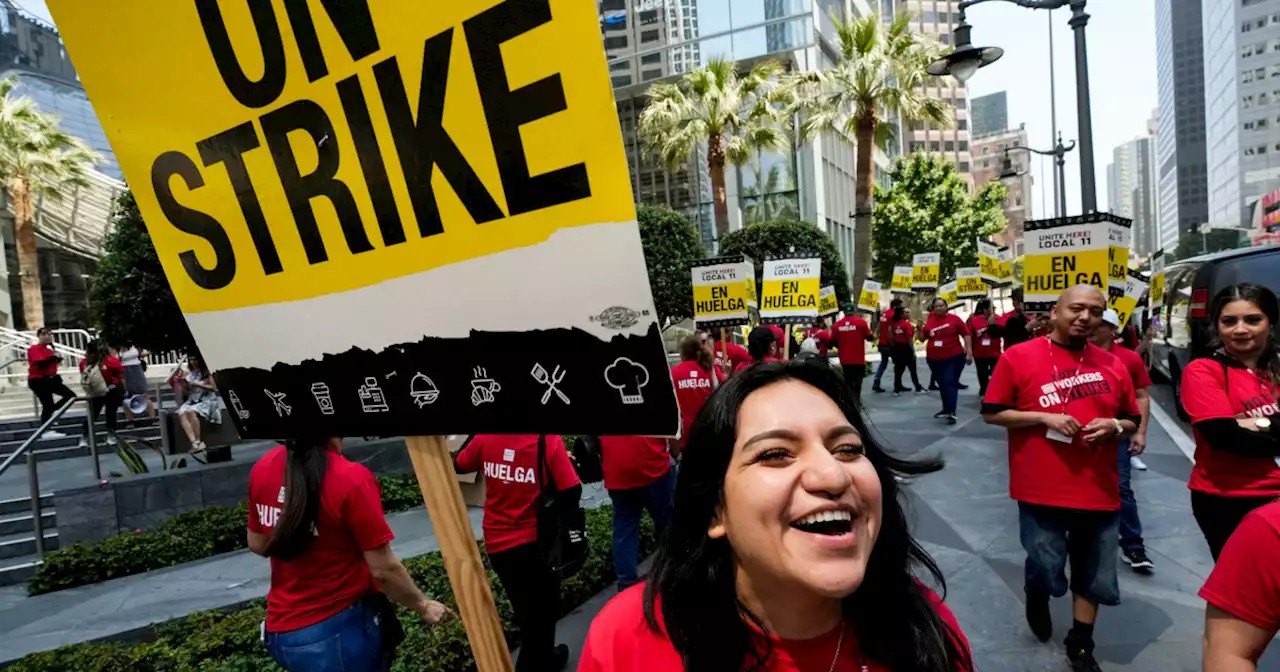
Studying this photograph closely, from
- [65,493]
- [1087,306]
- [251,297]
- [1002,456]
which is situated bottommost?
[1002,456]

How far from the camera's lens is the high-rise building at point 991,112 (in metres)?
190

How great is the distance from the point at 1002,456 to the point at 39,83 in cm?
4154

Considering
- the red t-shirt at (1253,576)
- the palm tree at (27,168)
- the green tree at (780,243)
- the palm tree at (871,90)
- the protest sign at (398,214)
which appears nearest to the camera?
the protest sign at (398,214)

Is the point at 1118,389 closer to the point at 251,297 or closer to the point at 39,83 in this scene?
the point at 251,297

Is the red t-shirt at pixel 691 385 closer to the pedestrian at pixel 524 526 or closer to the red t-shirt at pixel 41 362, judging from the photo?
the pedestrian at pixel 524 526

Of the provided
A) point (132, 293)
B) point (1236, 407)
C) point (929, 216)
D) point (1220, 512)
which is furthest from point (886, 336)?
point (929, 216)

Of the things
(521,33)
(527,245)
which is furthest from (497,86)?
(527,245)

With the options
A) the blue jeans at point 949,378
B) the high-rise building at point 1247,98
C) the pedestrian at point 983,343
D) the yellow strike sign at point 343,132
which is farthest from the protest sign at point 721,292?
the high-rise building at point 1247,98

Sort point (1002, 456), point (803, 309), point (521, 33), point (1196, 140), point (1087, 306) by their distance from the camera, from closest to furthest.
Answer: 1. point (521, 33)
2. point (1087, 306)
3. point (1002, 456)
4. point (803, 309)
5. point (1196, 140)

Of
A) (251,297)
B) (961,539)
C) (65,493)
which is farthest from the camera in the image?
(65,493)

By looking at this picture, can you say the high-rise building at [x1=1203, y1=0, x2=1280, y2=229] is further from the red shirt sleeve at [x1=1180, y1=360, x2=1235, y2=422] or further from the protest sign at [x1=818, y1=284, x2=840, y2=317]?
the red shirt sleeve at [x1=1180, y1=360, x2=1235, y2=422]

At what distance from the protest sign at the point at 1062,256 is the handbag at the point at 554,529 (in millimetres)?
4609

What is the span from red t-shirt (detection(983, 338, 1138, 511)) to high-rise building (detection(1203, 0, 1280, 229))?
363ft

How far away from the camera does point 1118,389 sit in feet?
13.1
